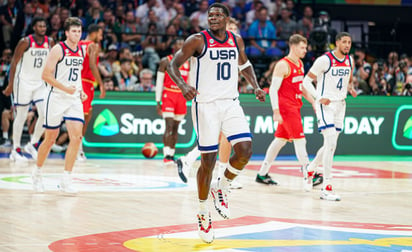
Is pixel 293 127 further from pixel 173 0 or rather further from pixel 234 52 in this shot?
pixel 173 0

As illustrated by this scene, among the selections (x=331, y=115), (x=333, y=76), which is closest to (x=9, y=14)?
(x=333, y=76)

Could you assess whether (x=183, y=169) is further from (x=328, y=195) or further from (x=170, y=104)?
(x=170, y=104)

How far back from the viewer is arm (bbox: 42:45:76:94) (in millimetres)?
8737

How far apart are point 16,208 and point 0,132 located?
8.82 metres

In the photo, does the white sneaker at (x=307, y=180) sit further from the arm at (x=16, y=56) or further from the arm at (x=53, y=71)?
the arm at (x=16, y=56)

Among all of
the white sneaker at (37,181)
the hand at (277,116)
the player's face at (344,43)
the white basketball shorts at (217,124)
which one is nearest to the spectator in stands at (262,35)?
the hand at (277,116)

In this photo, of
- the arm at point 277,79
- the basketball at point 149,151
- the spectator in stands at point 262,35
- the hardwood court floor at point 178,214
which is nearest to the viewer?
the hardwood court floor at point 178,214

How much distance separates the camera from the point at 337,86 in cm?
951

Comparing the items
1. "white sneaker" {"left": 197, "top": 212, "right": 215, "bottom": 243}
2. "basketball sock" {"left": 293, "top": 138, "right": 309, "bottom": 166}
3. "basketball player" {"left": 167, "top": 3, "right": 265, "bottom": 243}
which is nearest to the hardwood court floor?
"white sneaker" {"left": 197, "top": 212, "right": 215, "bottom": 243}

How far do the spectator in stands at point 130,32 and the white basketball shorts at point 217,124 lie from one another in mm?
9983

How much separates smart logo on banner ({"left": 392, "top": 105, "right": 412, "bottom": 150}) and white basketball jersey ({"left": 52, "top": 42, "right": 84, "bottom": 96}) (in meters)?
9.11

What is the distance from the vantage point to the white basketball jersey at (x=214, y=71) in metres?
6.46

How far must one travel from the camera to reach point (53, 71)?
897cm

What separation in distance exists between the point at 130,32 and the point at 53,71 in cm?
767
